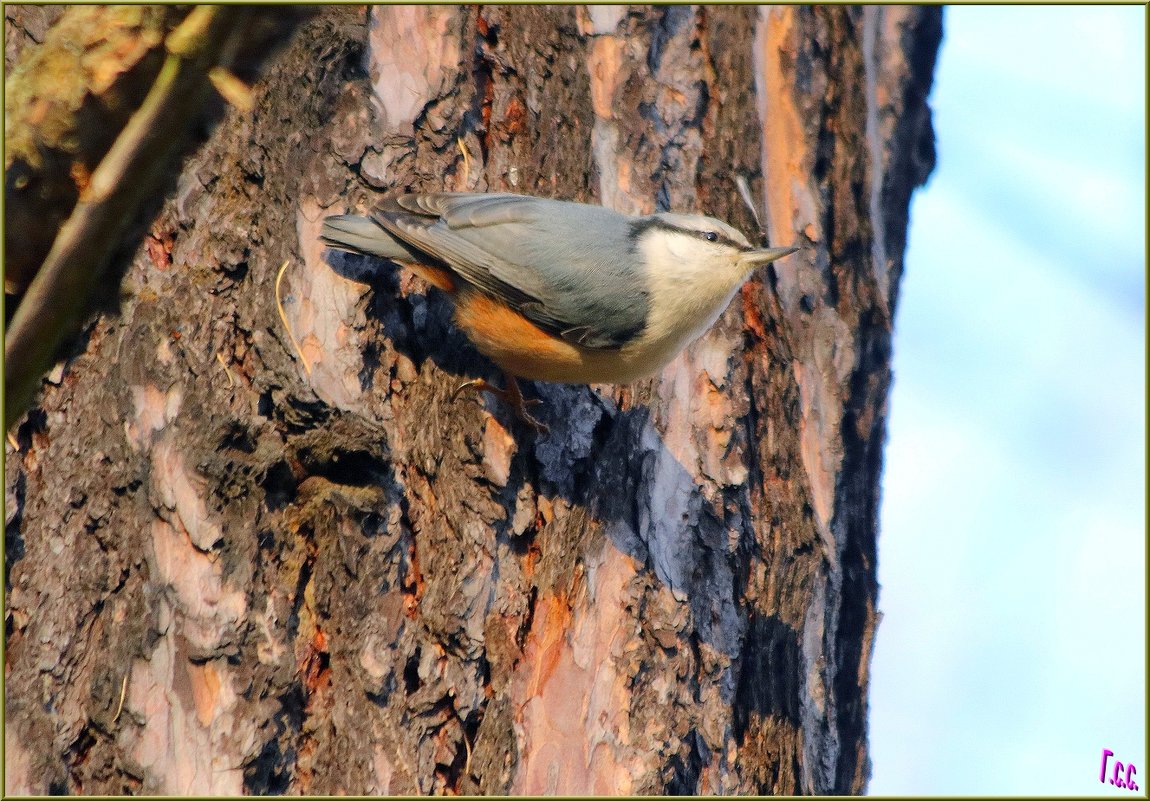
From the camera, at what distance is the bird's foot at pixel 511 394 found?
2527 mm

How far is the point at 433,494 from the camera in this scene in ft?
7.39

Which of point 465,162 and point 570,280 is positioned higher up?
point 465,162

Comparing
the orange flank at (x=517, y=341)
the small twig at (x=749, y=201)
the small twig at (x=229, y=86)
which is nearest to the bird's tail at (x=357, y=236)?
the orange flank at (x=517, y=341)

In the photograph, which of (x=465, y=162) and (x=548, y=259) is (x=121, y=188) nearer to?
(x=548, y=259)

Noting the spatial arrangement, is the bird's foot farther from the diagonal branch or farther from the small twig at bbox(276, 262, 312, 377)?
the diagonal branch

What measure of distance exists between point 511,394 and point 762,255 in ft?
2.61

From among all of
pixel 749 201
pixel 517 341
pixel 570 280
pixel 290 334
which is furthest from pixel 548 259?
pixel 749 201

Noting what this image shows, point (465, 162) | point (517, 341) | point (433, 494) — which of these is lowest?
point (433, 494)

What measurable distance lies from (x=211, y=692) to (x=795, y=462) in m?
1.78

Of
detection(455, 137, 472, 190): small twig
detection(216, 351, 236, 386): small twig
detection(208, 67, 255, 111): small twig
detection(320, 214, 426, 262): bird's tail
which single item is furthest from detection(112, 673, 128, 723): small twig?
detection(455, 137, 472, 190): small twig

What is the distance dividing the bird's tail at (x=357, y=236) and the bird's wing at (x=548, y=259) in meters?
0.14

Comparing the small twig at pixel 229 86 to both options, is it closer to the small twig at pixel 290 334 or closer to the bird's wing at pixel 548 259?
the small twig at pixel 290 334

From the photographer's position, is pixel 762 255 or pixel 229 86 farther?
pixel 762 255

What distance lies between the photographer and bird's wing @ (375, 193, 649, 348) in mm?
2607
